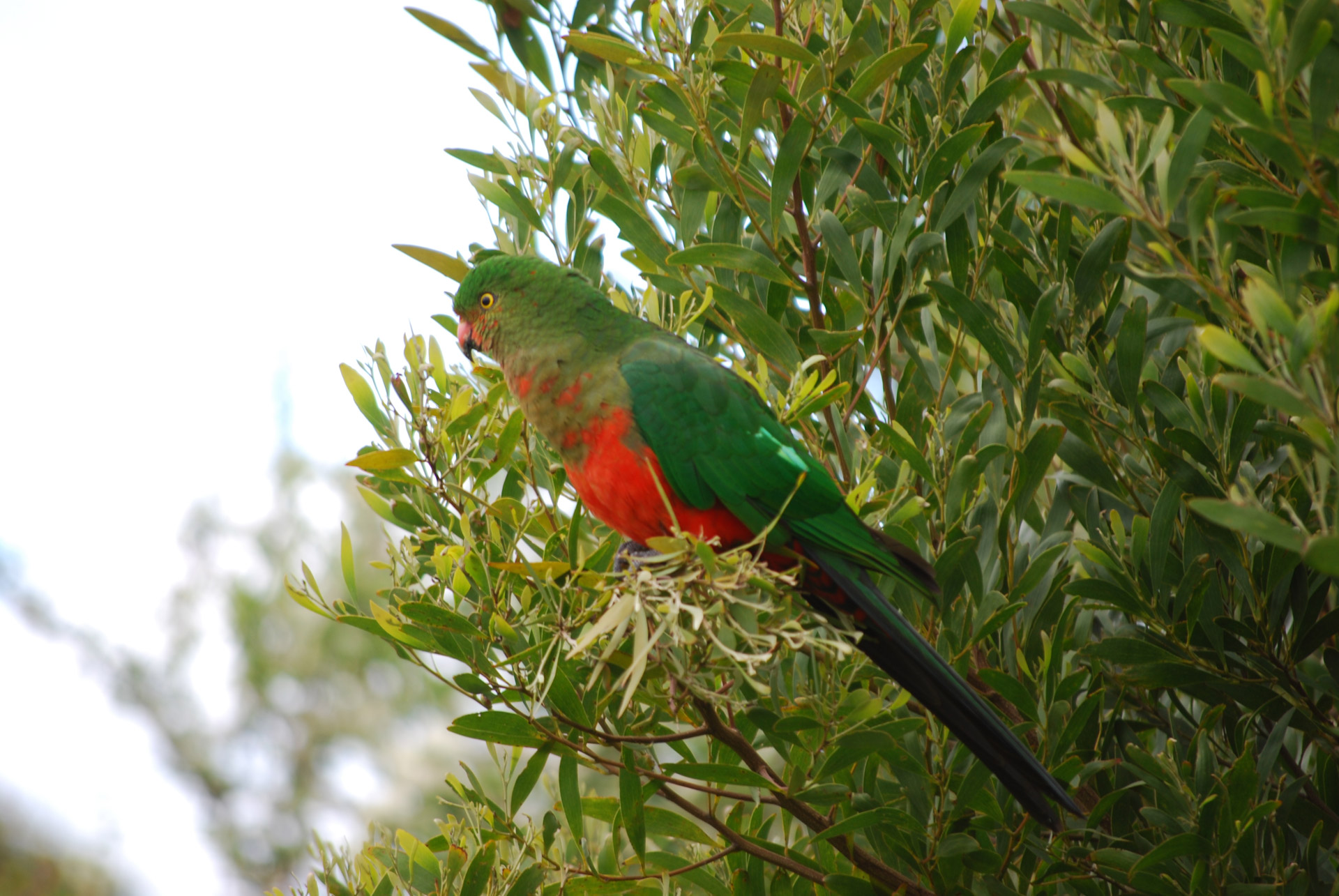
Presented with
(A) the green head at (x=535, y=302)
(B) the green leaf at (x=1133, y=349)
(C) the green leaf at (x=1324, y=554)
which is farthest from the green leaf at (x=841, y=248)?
(C) the green leaf at (x=1324, y=554)

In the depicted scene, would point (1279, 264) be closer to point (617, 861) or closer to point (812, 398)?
point (812, 398)

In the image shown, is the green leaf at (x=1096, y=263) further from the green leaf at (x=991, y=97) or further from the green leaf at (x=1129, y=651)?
the green leaf at (x=1129, y=651)

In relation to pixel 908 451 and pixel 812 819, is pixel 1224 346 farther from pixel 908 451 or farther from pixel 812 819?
pixel 812 819

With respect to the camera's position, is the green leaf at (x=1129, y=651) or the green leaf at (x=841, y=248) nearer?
the green leaf at (x=1129, y=651)

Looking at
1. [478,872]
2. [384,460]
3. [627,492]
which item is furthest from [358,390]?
[478,872]

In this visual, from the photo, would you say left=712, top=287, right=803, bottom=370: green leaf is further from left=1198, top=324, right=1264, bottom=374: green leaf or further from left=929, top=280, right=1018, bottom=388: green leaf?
left=1198, top=324, right=1264, bottom=374: green leaf

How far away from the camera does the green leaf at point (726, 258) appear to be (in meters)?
2.07

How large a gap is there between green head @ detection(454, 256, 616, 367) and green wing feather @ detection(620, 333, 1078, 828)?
179 millimetres

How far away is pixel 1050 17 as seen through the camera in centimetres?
194

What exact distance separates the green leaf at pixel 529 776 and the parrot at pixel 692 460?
0.56 meters

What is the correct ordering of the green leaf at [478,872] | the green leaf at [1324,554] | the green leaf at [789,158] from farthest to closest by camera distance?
the green leaf at [789,158] < the green leaf at [478,872] < the green leaf at [1324,554]

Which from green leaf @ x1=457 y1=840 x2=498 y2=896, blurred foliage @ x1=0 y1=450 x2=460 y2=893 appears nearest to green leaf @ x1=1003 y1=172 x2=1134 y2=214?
green leaf @ x1=457 y1=840 x2=498 y2=896

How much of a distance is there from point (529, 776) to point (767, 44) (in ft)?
5.35

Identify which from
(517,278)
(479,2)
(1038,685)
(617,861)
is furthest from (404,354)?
(1038,685)
